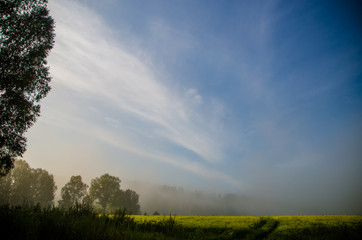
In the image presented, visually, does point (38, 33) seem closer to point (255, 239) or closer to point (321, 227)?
point (255, 239)

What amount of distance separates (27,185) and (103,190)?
90.6 feet

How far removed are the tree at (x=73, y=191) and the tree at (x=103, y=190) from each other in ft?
20.9

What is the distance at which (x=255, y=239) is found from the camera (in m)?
18.5

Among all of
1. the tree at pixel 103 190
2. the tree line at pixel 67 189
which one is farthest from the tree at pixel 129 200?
the tree at pixel 103 190

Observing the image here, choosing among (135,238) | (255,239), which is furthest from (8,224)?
(255,239)

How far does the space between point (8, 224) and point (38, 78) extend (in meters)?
21.5

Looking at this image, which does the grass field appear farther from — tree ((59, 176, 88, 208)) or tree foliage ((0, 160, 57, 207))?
tree ((59, 176, 88, 208))

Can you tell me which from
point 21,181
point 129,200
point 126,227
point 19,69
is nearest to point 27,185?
point 21,181

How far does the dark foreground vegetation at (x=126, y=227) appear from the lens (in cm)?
315

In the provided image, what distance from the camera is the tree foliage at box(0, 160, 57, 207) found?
62.3m

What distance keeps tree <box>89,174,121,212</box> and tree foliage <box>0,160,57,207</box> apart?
54.2 feet

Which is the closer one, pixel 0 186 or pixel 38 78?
pixel 38 78

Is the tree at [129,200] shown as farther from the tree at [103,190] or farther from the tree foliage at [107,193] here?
the tree at [103,190]

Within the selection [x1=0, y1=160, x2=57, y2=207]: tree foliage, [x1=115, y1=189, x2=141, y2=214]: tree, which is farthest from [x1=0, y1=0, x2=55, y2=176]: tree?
[x1=115, y1=189, x2=141, y2=214]: tree
